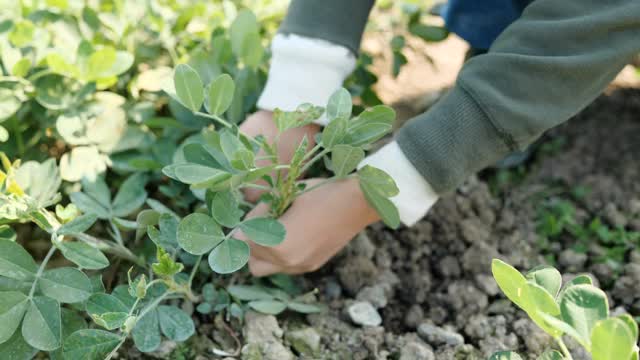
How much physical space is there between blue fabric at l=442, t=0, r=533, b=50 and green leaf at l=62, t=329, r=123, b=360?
977 millimetres

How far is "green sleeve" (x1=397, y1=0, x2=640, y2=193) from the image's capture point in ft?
3.42

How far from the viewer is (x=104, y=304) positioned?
930 millimetres

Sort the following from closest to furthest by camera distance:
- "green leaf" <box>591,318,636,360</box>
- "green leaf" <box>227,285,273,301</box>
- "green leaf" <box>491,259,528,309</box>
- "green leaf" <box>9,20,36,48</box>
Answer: "green leaf" <box>591,318,636,360</box> < "green leaf" <box>491,259,528,309</box> < "green leaf" <box>227,285,273,301</box> < "green leaf" <box>9,20,36,48</box>

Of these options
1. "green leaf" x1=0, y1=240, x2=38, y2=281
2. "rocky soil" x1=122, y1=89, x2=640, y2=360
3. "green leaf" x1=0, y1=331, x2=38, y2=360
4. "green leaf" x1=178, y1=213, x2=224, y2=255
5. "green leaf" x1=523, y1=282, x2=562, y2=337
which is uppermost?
"green leaf" x1=523, y1=282, x2=562, y2=337

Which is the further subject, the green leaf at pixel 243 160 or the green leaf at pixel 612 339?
the green leaf at pixel 243 160

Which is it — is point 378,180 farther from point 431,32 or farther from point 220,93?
point 431,32

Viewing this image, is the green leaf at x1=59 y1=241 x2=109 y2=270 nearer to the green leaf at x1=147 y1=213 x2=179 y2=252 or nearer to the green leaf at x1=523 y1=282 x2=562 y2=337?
the green leaf at x1=147 y1=213 x2=179 y2=252

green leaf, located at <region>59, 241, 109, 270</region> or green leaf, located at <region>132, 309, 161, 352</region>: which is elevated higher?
green leaf, located at <region>59, 241, 109, 270</region>

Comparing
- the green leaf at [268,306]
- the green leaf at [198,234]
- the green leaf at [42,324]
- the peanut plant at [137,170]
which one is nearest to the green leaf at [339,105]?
the peanut plant at [137,170]

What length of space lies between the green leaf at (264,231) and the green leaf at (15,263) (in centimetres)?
28

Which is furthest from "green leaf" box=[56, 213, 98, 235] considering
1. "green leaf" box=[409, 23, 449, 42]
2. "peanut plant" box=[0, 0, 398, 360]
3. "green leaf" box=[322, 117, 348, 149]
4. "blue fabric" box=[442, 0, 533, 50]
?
"blue fabric" box=[442, 0, 533, 50]

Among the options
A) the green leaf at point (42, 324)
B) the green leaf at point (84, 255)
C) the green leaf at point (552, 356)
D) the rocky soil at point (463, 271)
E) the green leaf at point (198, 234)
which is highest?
the green leaf at point (552, 356)

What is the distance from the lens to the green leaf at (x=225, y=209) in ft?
3.17

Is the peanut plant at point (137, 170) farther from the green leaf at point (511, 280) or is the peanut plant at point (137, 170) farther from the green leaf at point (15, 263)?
the green leaf at point (511, 280)
